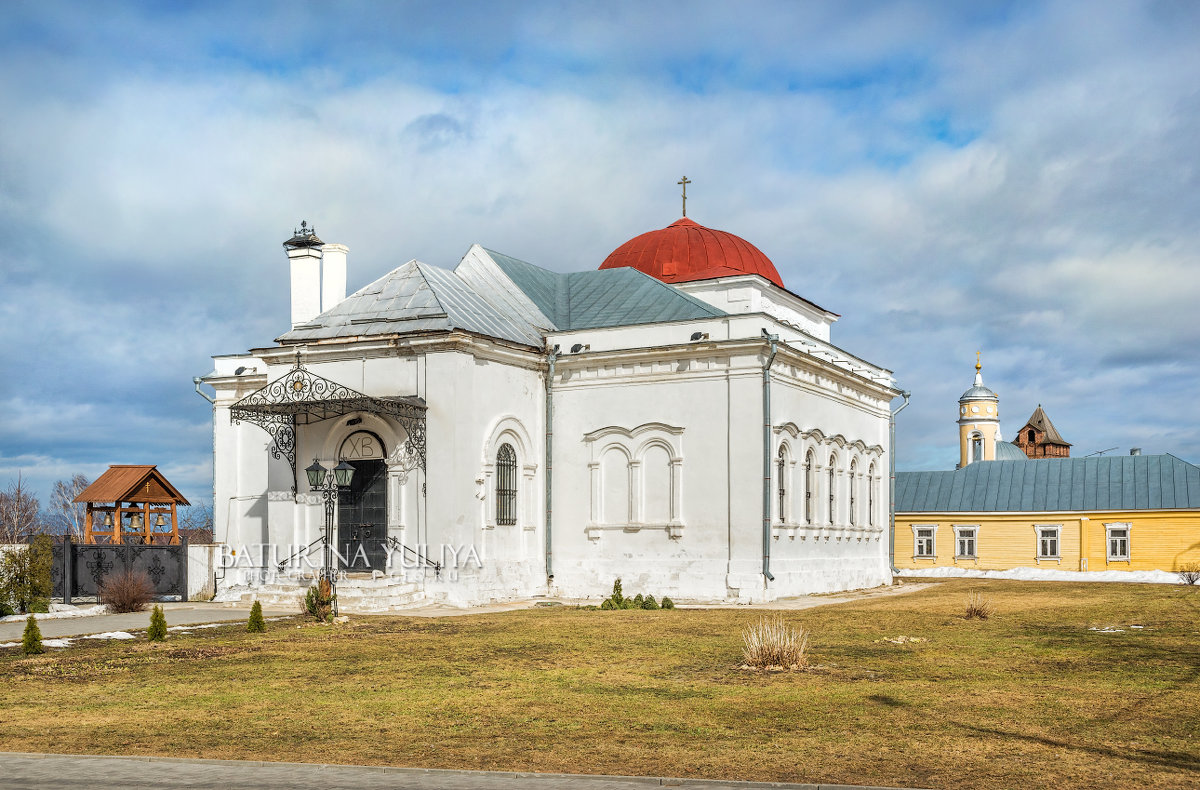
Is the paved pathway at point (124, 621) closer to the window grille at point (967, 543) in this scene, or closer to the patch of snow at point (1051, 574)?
the patch of snow at point (1051, 574)

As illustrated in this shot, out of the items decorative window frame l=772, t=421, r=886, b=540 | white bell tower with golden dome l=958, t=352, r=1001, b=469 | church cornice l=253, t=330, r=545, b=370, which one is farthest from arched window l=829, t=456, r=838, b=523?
white bell tower with golden dome l=958, t=352, r=1001, b=469

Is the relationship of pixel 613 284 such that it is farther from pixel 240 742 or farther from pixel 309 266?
pixel 240 742

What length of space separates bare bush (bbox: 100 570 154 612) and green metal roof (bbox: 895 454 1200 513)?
3338 cm

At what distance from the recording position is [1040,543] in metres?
44.8

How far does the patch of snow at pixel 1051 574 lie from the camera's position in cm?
3962

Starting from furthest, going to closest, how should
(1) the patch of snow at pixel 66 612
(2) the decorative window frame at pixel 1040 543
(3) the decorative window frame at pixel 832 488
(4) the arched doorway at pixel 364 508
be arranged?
(2) the decorative window frame at pixel 1040 543 → (3) the decorative window frame at pixel 832 488 → (4) the arched doorway at pixel 364 508 → (1) the patch of snow at pixel 66 612

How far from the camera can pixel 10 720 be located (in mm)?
9984

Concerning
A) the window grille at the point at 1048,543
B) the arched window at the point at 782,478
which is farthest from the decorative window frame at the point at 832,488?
the window grille at the point at 1048,543

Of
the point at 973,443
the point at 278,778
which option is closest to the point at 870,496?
the point at 278,778

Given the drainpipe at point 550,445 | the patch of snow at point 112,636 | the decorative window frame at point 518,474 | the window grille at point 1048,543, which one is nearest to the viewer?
the patch of snow at point 112,636

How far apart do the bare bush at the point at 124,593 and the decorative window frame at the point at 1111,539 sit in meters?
34.6

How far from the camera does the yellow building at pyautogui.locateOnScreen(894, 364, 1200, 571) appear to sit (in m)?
42.4

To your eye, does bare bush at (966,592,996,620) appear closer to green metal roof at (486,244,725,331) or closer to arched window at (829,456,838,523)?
green metal roof at (486,244,725,331)

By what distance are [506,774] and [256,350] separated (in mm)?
19914
